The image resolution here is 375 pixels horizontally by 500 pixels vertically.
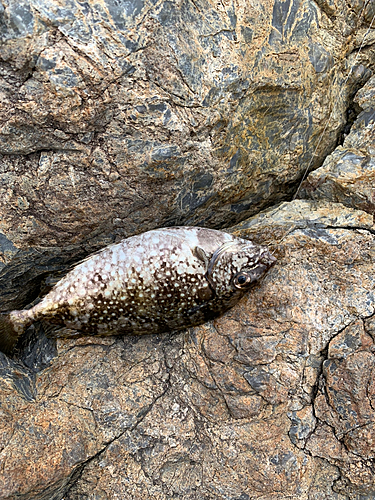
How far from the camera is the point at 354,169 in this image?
3488 mm

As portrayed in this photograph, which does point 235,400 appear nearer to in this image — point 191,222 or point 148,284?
point 148,284

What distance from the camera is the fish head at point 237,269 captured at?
3.20 meters

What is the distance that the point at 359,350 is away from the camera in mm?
3055

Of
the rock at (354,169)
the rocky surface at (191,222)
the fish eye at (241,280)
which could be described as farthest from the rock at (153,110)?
the fish eye at (241,280)

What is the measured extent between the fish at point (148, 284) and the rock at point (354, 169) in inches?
36.5

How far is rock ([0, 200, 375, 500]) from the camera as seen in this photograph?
3.03m

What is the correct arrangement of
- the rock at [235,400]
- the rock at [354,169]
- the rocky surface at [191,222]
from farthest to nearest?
1. the rock at [354,169]
2. the rock at [235,400]
3. the rocky surface at [191,222]

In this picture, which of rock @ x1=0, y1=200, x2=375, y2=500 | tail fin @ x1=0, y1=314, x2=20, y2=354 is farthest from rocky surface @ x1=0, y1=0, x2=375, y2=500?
tail fin @ x1=0, y1=314, x2=20, y2=354

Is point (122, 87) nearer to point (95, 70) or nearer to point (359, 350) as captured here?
point (95, 70)

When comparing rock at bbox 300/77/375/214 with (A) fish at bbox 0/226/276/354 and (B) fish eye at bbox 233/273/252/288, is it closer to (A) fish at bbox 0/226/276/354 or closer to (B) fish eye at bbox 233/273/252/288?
(A) fish at bbox 0/226/276/354

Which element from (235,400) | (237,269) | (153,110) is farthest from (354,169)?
(235,400)

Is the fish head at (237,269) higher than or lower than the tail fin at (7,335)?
lower

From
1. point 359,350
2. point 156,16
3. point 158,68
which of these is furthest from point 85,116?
point 359,350

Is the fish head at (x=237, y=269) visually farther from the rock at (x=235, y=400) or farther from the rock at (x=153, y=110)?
the rock at (x=153, y=110)
